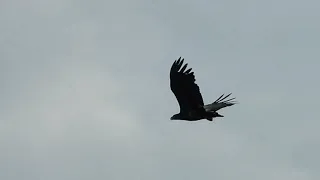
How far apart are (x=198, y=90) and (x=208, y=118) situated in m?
1.56

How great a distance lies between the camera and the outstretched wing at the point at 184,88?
244ft

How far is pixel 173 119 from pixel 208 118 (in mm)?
2150

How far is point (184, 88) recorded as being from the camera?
75.1m

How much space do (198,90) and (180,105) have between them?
5.38 feet

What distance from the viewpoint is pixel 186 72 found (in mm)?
74438

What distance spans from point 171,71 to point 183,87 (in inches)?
38.7

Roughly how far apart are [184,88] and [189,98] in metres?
0.72

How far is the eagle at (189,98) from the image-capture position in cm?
7444

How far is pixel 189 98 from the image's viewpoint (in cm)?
7556

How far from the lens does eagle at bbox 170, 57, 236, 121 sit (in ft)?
244

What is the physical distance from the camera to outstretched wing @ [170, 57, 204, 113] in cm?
7438

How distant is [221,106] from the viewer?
76375mm

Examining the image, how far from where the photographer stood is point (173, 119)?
7725 centimetres

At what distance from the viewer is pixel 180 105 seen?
76312 millimetres
